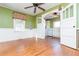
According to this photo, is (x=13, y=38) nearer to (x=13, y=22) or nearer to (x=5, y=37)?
(x=5, y=37)

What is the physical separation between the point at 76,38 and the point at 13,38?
14.2 feet

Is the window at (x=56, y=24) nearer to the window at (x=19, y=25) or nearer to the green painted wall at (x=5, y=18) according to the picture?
the window at (x=19, y=25)

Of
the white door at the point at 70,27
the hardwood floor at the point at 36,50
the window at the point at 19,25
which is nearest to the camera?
the hardwood floor at the point at 36,50

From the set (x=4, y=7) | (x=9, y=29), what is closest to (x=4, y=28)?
(x=9, y=29)

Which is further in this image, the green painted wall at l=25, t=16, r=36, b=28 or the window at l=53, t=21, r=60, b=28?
the window at l=53, t=21, r=60, b=28

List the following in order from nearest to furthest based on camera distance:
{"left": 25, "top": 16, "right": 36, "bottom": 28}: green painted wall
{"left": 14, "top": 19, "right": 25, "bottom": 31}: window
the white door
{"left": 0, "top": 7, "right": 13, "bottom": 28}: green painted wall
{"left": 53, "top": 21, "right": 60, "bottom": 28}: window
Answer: the white door, {"left": 0, "top": 7, "right": 13, "bottom": 28}: green painted wall, {"left": 14, "top": 19, "right": 25, "bottom": 31}: window, {"left": 25, "top": 16, "right": 36, "bottom": 28}: green painted wall, {"left": 53, "top": 21, "right": 60, "bottom": 28}: window

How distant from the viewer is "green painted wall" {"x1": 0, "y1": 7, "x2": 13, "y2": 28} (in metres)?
5.28

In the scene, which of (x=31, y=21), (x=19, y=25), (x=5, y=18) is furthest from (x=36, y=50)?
(x=31, y=21)

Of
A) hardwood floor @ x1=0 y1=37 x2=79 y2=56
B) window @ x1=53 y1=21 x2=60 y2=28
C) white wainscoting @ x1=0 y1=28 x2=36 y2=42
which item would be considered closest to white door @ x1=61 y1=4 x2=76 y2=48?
hardwood floor @ x1=0 y1=37 x2=79 y2=56

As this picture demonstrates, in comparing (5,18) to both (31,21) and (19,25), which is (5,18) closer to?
(19,25)

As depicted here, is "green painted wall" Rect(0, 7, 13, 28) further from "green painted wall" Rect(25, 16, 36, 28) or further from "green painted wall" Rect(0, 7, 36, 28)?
"green painted wall" Rect(25, 16, 36, 28)

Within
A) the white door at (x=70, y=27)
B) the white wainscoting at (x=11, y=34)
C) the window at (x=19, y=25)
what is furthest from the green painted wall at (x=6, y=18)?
the white door at (x=70, y=27)

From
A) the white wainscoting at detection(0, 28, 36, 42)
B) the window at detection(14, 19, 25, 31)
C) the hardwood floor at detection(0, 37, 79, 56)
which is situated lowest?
the hardwood floor at detection(0, 37, 79, 56)

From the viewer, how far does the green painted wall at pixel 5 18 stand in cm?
528
